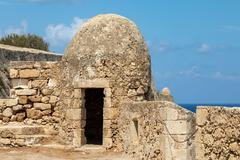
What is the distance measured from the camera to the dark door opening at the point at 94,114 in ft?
43.9

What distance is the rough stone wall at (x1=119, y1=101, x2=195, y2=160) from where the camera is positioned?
670 centimetres

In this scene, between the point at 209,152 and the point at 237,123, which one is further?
the point at 209,152

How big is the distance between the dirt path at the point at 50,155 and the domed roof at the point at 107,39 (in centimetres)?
207

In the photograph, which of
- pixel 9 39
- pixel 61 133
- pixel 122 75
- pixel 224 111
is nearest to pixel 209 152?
pixel 224 111

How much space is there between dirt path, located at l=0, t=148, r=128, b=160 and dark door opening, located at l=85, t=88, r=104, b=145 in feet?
8.71

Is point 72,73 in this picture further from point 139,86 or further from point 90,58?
point 139,86

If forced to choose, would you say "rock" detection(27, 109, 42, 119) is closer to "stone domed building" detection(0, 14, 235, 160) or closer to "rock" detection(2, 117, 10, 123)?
"stone domed building" detection(0, 14, 235, 160)

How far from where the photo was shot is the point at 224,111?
5.07 meters

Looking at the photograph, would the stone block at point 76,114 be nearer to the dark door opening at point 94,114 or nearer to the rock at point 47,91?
the rock at point 47,91

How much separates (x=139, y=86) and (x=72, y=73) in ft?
4.81

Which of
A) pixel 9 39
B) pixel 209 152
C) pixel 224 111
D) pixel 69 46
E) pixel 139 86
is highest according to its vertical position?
pixel 9 39

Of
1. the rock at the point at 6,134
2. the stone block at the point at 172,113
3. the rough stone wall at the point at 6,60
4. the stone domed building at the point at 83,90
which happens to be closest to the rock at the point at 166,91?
the rough stone wall at the point at 6,60

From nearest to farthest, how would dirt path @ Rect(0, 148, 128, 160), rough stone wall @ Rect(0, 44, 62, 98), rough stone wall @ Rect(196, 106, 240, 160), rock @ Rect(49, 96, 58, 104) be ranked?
rough stone wall @ Rect(196, 106, 240, 160) < dirt path @ Rect(0, 148, 128, 160) < rock @ Rect(49, 96, 58, 104) < rough stone wall @ Rect(0, 44, 62, 98)

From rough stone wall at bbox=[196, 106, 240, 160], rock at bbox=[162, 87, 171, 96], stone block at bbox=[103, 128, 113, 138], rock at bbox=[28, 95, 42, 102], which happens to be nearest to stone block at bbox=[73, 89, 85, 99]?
stone block at bbox=[103, 128, 113, 138]
